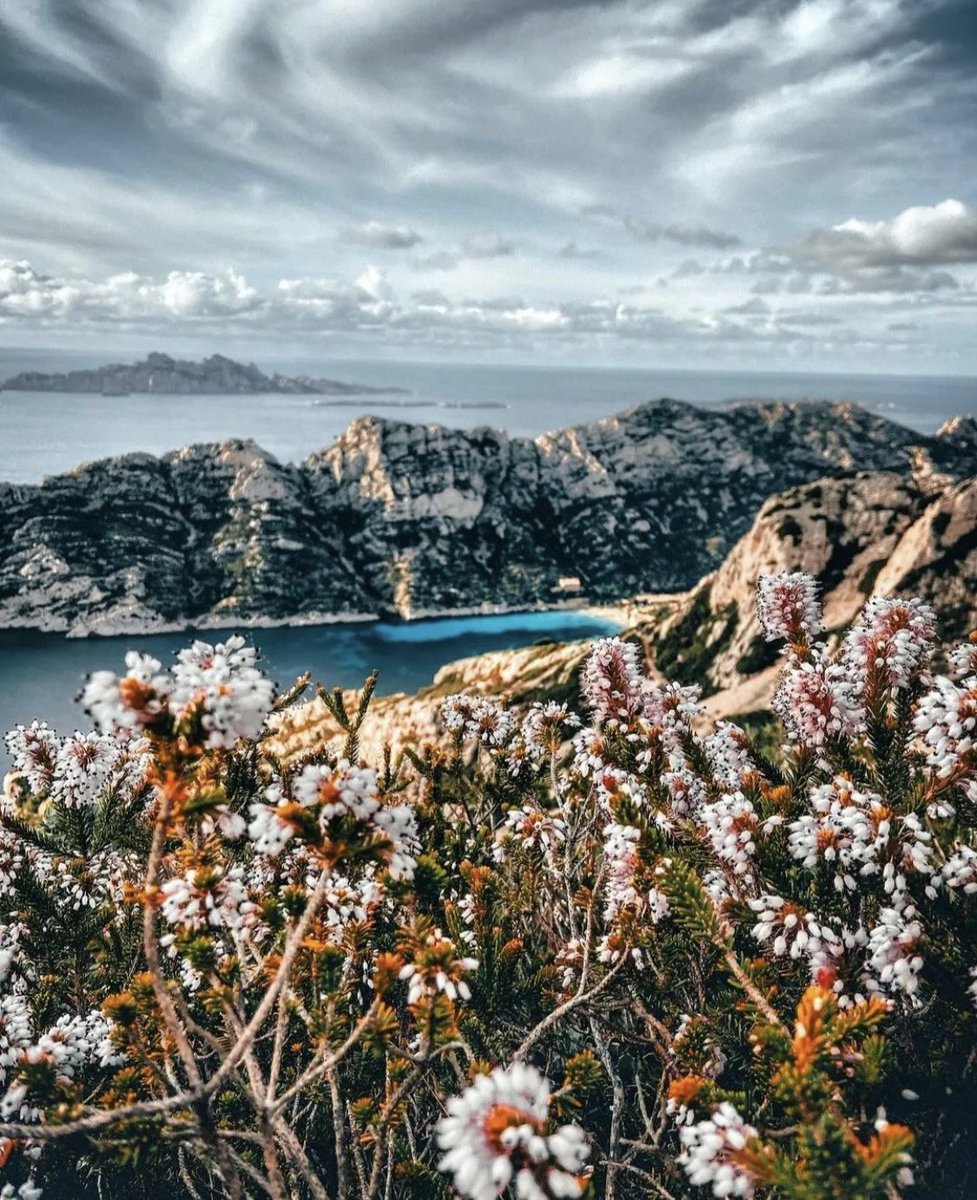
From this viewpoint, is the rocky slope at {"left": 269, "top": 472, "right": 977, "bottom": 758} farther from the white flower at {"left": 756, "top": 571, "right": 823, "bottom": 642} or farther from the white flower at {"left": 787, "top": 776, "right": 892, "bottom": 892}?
the white flower at {"left": 787, "top": 776, "right": 892, "bottom": 892}

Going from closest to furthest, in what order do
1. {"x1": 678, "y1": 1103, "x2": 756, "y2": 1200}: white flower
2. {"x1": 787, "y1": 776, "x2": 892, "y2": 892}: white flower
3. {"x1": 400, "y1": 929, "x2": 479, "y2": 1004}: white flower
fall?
1. {"x1": 678, "y1": 1103, "x2": 756, "y2": 1200}: white flower
2. {"x1": 400, "y1": 929, "x2": 479, "y2": 1004}: white flower
3. {"x1": 787, "y1": 776, "x2": 892, "y2": 892}: white flower

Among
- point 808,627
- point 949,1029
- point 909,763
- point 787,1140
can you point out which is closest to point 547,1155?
point 787,1140

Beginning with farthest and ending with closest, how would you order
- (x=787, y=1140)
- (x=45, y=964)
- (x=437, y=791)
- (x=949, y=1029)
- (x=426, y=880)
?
(x=437, y=791)
(x=45, y=964)
(x=949, y=1029)
(x=787, y=1140)
(x=426, y=880)

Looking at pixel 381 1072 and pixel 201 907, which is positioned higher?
pixel 201 907

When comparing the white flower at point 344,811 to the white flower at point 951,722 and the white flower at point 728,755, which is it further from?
the white flower at point 728,755

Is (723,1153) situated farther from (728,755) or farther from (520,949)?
(728,755)

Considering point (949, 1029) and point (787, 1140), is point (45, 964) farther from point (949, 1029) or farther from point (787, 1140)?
point (949, 1029)

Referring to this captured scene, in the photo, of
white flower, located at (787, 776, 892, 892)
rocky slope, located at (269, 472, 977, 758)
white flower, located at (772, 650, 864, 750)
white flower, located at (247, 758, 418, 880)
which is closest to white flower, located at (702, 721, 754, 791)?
white flower, located at (772, 650, 864, 750)

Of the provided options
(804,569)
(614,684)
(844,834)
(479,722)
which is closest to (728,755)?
(614,684)
